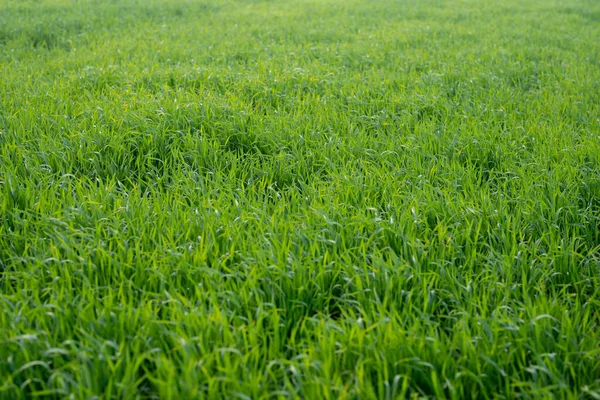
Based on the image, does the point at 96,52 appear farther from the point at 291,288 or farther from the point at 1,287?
→ the point at 291,288

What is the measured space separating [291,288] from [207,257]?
0.54m

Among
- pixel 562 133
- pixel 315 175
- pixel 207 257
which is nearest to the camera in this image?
pixel 207 257

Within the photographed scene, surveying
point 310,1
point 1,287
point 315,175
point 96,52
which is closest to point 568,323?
point 315,175

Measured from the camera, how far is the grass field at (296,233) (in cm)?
211

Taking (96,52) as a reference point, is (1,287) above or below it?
below

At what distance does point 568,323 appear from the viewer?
2.34m

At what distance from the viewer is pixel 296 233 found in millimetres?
2967

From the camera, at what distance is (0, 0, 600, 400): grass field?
2107mm

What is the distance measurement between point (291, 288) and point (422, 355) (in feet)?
2.29

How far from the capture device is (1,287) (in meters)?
2.63

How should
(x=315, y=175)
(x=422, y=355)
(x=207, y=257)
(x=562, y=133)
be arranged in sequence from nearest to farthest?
(x=422, y=355) < (x=207, y=257) < (x=315, y=175) < (x=562, y=133)

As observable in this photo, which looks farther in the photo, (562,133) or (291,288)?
(562,133)

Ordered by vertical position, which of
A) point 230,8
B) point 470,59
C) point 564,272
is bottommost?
point 564,272

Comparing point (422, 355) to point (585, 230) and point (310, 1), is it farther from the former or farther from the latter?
point (310, 1)
